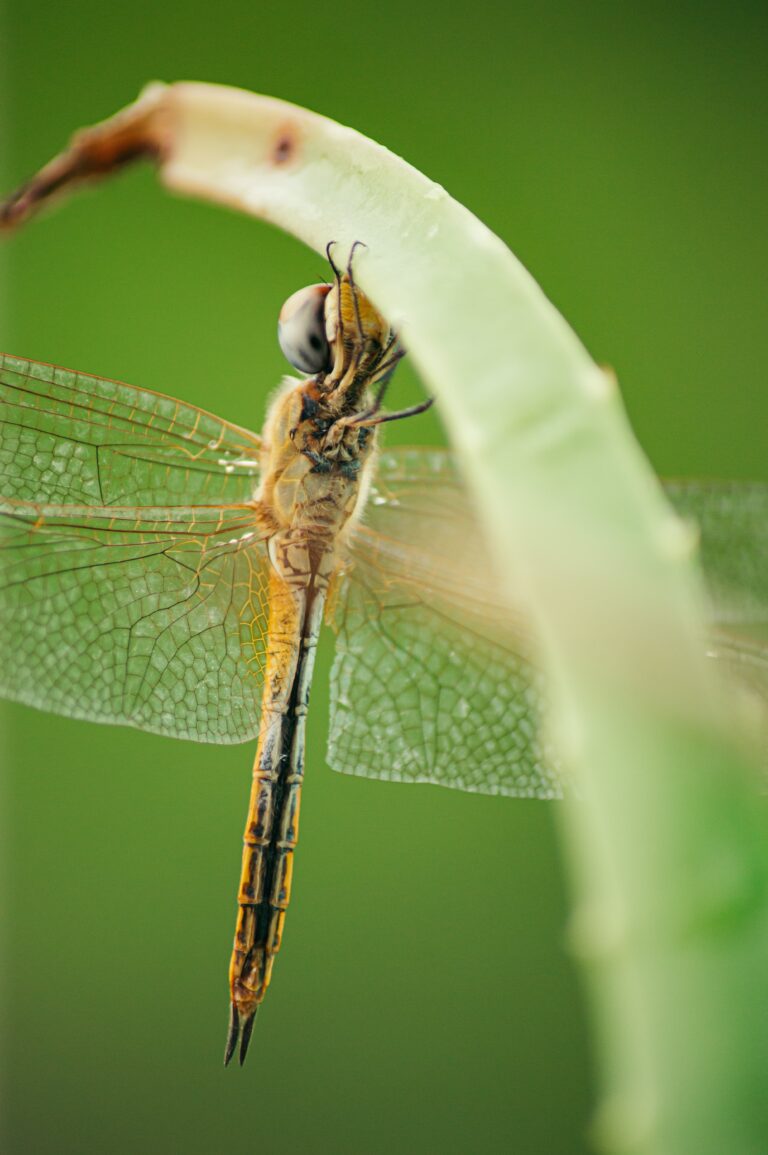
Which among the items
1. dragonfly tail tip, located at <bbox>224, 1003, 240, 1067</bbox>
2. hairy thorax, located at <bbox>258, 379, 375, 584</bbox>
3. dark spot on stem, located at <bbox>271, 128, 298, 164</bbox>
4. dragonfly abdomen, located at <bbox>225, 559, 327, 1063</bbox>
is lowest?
dragonfly tail tip, located at <bbox>224, 1003, 240, 1067</bbox>

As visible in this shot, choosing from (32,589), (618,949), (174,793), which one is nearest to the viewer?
(618,949)

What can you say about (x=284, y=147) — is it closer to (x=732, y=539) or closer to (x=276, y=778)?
(x=276, y=778)

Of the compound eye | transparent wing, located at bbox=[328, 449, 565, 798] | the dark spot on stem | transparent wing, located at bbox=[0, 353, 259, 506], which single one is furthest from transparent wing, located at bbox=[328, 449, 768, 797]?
the dark spot on stem

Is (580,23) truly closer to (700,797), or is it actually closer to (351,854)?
(351,854)

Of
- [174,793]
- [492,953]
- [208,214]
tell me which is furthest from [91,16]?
[492,953]

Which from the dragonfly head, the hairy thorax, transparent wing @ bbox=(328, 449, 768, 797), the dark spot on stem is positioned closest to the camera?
the dark spot on stem

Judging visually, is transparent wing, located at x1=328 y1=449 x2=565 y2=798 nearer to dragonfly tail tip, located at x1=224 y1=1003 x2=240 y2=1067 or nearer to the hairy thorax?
the hairy thorax

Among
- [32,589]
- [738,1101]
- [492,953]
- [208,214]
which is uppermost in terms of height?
[208,214]
